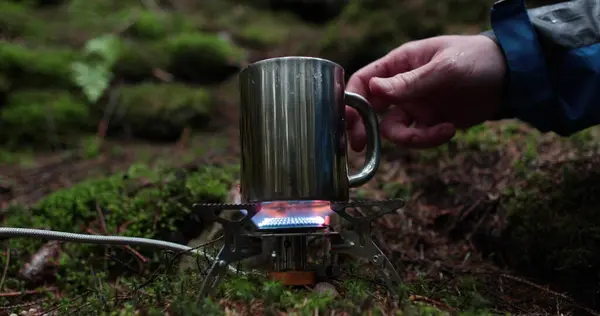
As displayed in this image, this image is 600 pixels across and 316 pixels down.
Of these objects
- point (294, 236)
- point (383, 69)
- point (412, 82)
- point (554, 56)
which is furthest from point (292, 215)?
point (554, 56)

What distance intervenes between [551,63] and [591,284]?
3.59ft

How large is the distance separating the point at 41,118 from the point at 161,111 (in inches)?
46.4

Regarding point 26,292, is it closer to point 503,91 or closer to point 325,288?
point 325,288

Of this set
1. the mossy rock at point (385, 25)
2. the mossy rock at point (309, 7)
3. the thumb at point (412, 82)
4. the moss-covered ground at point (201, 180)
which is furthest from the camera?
the mossy rock at point (309, 7)

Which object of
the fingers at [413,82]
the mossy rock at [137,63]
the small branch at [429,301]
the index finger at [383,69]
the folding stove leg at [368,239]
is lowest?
the small branch at [429,301]

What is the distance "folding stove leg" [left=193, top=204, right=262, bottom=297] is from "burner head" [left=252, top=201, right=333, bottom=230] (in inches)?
3.9

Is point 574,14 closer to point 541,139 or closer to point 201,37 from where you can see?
point 541,139

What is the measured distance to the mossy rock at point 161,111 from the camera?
4742mm

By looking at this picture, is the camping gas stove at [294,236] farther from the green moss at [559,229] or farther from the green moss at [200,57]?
the green moss at [200,57]

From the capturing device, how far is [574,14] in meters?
2.18

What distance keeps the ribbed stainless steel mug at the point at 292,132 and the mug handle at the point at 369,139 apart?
18 centimetres

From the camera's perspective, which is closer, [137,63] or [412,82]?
[412,82]

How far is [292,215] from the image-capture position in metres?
1.74

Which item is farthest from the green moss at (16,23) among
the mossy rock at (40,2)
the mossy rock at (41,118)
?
the mossy rock at (41,118)
